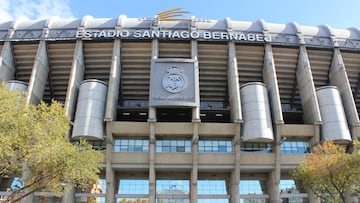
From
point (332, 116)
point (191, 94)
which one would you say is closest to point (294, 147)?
point (332, 116)

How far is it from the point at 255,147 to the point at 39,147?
91.7ft

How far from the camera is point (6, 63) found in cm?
4350

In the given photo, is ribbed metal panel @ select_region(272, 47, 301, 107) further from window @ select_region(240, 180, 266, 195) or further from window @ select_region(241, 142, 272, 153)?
window @ select_region(240, 180, 266, 195)

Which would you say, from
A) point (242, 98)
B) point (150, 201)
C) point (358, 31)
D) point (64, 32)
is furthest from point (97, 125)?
point (358, 31)

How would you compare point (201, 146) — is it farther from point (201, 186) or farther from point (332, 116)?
point (332, 116)

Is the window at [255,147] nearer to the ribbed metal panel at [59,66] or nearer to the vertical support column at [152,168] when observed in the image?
the vertical support column at [152,168]

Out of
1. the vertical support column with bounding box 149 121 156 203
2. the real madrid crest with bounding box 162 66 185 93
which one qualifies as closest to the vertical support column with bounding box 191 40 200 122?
the real madrid crest with bounding box 162 66 185 93

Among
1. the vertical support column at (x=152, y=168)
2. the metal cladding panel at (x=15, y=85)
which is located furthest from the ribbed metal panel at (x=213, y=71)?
the metal cladding panel at (x=15, y=85)

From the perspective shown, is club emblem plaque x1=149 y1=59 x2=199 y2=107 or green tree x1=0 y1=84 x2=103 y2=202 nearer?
green tree x1=0 y1=84 x2=103 y2=202

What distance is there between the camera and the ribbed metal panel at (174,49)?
4456 centimetres

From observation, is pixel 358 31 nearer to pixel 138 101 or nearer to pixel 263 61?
pixel 263 61

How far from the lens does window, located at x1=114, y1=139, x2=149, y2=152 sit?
4054 centimetres

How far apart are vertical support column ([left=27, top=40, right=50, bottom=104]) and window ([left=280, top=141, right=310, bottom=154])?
101ft

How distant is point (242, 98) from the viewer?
4241 cm
